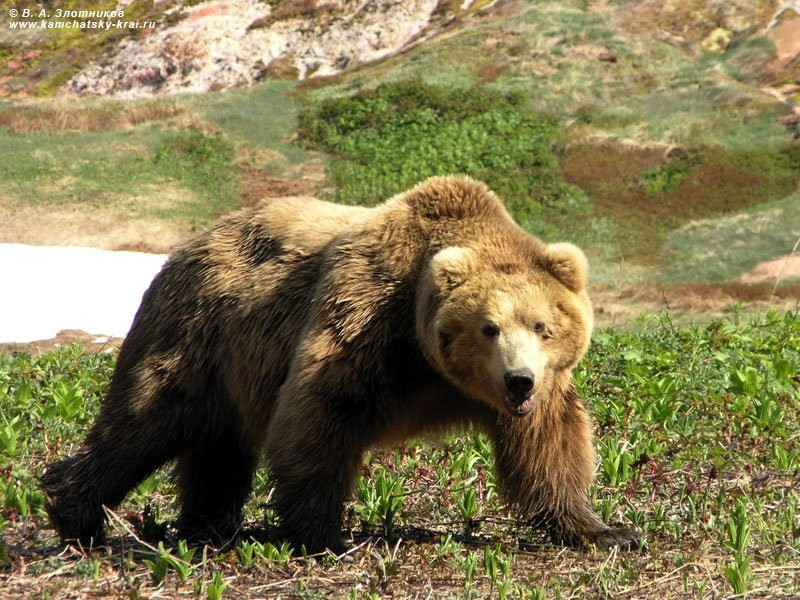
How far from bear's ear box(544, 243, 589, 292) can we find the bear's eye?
497mm

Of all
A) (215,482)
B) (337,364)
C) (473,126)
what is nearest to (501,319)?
(337,364)

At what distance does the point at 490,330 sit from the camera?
539 cm

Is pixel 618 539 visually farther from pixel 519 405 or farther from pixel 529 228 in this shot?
pixel 529 228

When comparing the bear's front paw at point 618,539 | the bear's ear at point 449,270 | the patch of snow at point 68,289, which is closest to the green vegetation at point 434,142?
the patch of snow at point 68,289

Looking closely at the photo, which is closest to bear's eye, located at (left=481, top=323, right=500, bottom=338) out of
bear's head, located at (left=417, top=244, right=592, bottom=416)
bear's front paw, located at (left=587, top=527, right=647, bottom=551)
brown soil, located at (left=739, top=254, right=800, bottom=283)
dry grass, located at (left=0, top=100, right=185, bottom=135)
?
bear's head, located at (left=417, top=244, right=592, bottom=416)

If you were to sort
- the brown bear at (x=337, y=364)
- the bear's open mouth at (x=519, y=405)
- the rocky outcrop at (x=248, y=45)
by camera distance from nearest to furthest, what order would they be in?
the bear's open mouth at (x=519, y=405) < the brown bear at (x=337, y=364) < the rocky outcrop at (x=248, y=45)

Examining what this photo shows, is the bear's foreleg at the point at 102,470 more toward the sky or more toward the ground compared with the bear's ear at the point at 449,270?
more toward the ground

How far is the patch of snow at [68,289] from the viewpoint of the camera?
16047 mm

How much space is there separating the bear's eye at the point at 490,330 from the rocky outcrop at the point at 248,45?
35277mm

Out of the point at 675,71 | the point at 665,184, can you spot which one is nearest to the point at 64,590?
the point at 665,184

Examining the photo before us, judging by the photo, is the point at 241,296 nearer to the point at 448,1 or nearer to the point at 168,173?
the point at 168,173

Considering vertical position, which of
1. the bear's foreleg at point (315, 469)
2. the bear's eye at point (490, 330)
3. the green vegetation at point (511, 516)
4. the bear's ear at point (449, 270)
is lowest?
the green vegetation at point (511, 516)

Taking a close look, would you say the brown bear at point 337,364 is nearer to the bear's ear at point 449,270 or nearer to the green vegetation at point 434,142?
the bear's ear at point 449,270

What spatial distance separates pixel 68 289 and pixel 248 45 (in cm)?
2455
